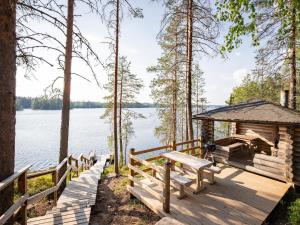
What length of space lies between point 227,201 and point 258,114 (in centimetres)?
424

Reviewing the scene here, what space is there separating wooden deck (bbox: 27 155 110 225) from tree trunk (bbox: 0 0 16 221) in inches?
38.0

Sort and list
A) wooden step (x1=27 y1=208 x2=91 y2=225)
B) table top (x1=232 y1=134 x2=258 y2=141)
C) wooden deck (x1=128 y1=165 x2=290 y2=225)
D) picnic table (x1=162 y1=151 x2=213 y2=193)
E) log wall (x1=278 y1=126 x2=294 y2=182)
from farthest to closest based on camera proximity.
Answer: table top (x1=232 y1=134 x2=258 y2=141)
log wall (x1=278 y1=126 x2=294 y2=182)
picnic table (x1=162 y1=151 x2=213 y2=193)
wooden deck (x1=128 y1=165 x2=290 y2=225)
wooden step (x1=27 y1=208 x2=91 y2=225)

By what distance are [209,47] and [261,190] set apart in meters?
7.44

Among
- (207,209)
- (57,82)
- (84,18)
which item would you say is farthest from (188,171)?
(84,18)

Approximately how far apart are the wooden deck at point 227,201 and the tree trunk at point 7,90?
3.78 meters

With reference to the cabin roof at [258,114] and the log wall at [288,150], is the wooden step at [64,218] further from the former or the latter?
the log wall at [288,150]

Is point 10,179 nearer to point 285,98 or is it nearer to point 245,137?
point 245,137

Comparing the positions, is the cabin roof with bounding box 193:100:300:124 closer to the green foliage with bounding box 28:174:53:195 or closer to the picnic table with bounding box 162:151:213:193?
the picnic table with bounding box 162:151:213:193

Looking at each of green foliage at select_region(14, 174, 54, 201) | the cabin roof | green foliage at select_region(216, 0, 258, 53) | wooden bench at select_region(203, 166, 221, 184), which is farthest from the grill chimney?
green foliage at select_region(14, 174, 54, 201)

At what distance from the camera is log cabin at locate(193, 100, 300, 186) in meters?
6.90

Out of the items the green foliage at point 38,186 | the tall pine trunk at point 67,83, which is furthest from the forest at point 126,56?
the green foliage at point 38,186

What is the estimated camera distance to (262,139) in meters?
10.3

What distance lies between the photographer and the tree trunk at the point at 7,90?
3.39 meters

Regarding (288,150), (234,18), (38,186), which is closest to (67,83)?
(38,186)
